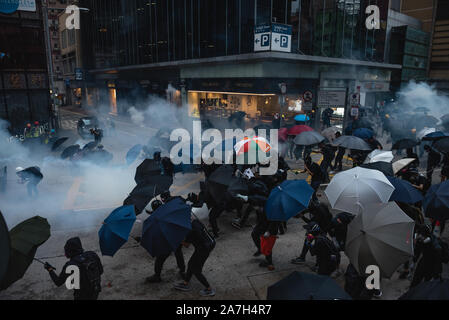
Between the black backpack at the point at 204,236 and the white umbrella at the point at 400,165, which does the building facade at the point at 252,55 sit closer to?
the white umbrella at the point at 400,165

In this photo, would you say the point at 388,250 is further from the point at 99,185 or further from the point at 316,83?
the point at 316,83

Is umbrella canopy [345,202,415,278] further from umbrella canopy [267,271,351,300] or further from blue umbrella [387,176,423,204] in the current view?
blue umbrella [387,176,423,204]

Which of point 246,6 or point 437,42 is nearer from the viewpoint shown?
point 246,6

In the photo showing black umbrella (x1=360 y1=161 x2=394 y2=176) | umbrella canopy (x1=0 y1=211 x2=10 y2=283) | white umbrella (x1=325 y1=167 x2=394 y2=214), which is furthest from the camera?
black umbrella (x1=360 y1=161 x2=394 y2=176)

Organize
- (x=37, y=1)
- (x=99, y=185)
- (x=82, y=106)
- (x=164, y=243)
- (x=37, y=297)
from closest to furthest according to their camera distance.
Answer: (x=164, y=243) < (x=37, y=297) < (x=99, y=185) < (x=37, y=1) < (x=82, y=106)

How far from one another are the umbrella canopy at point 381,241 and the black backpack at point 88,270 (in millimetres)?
3436

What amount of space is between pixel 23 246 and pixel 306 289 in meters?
3.75

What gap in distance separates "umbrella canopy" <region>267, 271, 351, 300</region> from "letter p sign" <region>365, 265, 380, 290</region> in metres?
1.24

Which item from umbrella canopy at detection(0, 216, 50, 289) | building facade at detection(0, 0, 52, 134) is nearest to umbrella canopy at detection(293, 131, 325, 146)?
umbrella canopy at detection(0, 216, 50, 289)

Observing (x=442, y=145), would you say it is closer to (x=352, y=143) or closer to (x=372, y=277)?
(x=352, y=143)

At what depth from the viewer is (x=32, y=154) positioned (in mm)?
15781

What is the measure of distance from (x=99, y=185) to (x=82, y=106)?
45574 mm

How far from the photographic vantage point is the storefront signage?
77.3 feet

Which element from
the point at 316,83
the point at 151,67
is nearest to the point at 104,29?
the point at 151,67
